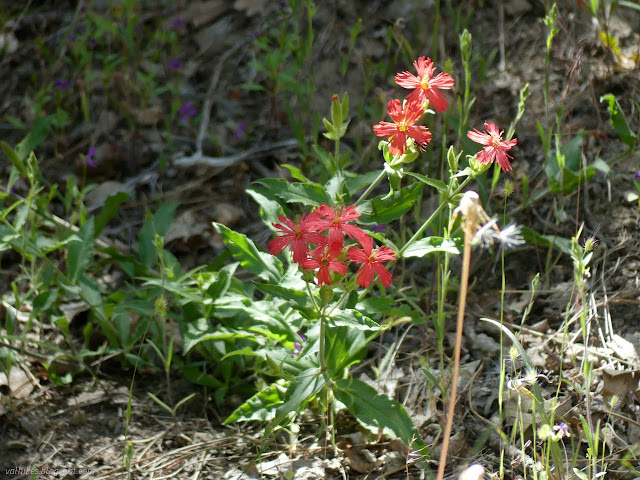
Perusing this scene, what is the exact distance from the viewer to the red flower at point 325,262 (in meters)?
1.63

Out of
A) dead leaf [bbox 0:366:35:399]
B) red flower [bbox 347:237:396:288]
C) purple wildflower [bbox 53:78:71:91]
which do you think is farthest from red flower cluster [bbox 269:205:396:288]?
purple wildflower [bbox 53:78:71:91]

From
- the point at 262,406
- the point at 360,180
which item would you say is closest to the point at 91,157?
the point at 360,180

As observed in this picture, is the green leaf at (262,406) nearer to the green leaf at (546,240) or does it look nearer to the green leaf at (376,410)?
the green leaf at (376,410)

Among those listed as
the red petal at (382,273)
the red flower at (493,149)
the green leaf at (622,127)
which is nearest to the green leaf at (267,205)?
the red petal at (382,273)

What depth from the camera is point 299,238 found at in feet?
5.46

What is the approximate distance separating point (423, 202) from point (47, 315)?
1.50 m

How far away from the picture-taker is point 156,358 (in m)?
2.43

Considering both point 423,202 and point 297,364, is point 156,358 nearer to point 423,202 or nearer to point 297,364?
point 297,364

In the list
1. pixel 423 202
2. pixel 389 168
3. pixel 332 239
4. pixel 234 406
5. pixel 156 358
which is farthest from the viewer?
pixel 423 202

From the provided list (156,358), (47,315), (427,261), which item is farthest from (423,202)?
(47,315)

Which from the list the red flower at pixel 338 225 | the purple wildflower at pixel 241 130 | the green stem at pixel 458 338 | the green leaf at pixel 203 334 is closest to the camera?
the green stem at pixel 458 338

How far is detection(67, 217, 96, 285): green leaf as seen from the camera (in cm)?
234

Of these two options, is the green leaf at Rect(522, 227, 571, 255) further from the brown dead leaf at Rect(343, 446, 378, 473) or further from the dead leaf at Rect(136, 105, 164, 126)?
the dead leaf at Rect(136, 105, 164, 126)

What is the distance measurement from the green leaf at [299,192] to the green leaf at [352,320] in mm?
331
